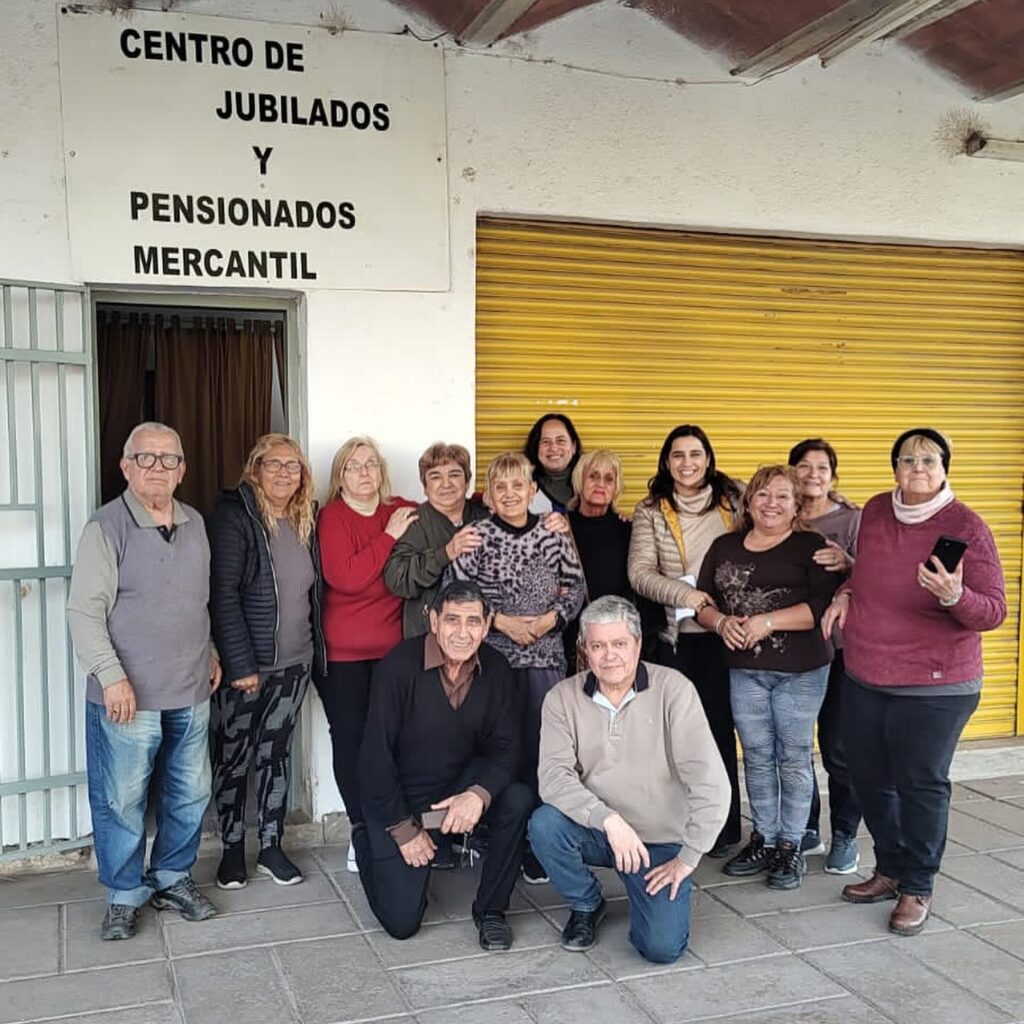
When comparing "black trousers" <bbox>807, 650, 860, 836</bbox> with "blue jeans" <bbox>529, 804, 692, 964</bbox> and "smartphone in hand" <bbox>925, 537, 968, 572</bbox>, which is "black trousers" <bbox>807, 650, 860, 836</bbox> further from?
"blue jeans" <bbox>529, 804, 692, 964</bbox>

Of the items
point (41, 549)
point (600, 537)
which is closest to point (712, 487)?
point (600, 537)

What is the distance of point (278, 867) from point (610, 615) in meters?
1.67

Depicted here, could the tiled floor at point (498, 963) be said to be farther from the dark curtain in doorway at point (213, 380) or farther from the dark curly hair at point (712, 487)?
the dark curtain in doorway at point (213, 380)

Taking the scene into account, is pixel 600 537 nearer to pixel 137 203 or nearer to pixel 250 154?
pixel 250 154

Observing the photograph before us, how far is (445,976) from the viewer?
3336mm

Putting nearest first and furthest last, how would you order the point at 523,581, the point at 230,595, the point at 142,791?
the point at 142,791, the point at 230,595, the point at 523,581

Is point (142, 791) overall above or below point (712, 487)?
below

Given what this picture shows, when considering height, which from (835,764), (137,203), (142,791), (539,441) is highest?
(137,203)

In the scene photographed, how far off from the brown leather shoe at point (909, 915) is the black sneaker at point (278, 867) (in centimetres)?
212

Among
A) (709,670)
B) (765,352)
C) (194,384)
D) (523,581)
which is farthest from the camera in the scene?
(765,352)

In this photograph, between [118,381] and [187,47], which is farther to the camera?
[118,381]

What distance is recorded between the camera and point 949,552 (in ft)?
11.3

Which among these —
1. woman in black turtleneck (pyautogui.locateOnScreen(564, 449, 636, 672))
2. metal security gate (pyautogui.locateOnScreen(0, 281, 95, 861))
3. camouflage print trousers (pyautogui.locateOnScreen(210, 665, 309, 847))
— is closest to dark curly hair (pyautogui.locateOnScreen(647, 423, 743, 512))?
woman in black turtleneck (pyautogui.locateOnScreen(564, 449, 636, 672))

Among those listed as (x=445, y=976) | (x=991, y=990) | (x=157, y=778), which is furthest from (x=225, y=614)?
(x=991, y=990)
